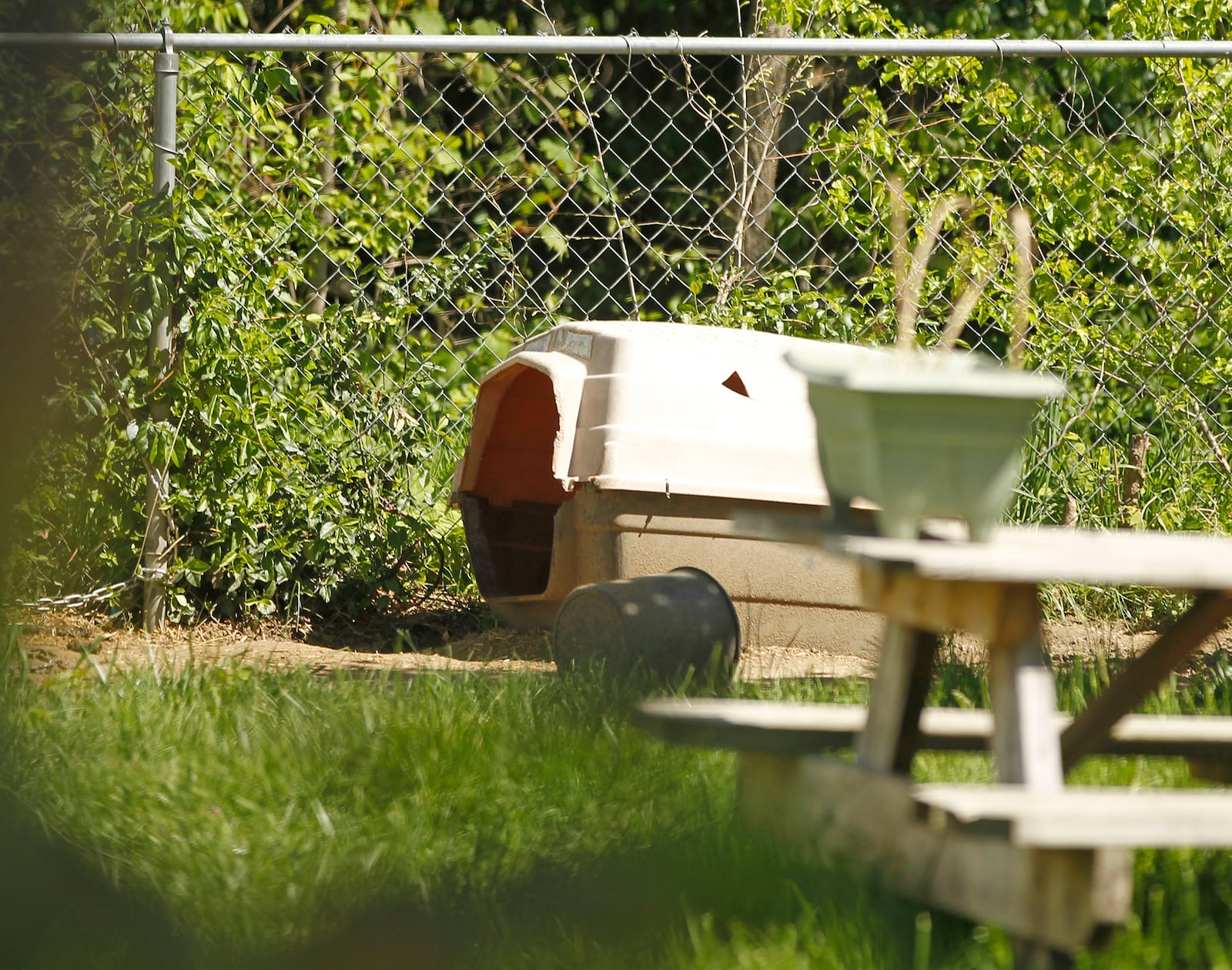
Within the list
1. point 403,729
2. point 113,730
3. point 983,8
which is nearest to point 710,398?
point 403,729

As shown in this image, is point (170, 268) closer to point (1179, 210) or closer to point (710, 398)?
point (710, 398)

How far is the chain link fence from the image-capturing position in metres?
3.37

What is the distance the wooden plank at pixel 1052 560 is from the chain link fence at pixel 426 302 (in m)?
1.49

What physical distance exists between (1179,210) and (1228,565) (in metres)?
3.62

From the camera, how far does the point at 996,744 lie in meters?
1.57

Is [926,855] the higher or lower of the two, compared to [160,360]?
lower

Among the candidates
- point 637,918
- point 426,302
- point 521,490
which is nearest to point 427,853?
point 637,918

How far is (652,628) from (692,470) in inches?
21.9

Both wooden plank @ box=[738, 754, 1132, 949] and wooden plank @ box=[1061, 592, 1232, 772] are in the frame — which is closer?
wooden plank @ box=[738, 754, 1132, 949]

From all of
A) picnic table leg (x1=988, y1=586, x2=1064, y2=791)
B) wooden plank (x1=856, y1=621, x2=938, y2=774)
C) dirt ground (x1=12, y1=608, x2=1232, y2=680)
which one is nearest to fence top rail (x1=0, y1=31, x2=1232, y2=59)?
dirt ground (x1=12, y1=608, x2=1232, y2=680)

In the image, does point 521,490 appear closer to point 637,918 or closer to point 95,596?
point 95,596

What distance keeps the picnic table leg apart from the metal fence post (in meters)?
2.53

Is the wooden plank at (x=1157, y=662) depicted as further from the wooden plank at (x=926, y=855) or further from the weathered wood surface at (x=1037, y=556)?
the wooden plank at (x=926, y=855)

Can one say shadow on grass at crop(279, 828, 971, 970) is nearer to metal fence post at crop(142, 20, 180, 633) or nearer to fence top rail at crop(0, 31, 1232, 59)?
metal fence post at crop(142, 20, 180, 633)
